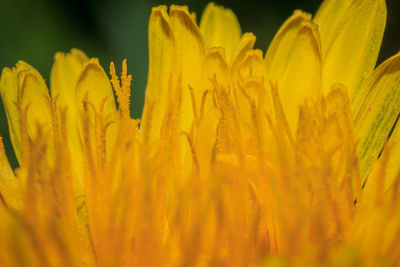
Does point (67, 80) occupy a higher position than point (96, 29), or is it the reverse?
point (96, 29)

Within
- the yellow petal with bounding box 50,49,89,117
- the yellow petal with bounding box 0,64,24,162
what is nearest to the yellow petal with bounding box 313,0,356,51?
the yellow petal with bounding box 50,49,89,117

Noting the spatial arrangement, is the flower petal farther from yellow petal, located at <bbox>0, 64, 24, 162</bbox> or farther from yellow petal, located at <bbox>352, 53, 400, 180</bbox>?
yellow petal, located at <bbox>352, 53, 400, 180</bbox>

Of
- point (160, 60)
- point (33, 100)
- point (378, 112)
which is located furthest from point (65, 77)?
point (378, 112)

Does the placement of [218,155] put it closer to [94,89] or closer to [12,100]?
[94,89]

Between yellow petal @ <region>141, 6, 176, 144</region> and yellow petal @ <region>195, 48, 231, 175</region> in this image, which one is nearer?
yellow petal @ <region>195, 48, 231, 175</region>

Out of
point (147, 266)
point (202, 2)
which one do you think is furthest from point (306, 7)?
point (147, 266)

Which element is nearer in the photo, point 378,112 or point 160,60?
point 378,112

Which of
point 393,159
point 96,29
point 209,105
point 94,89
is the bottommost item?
point 393,159
